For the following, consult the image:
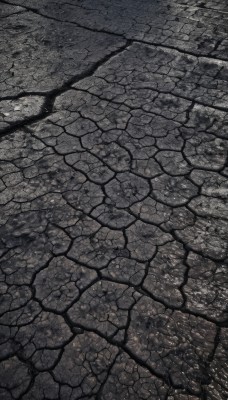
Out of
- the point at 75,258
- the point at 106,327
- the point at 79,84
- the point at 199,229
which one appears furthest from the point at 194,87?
the point at 106,327

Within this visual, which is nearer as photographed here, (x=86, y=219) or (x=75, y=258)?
(x=75, y=258)

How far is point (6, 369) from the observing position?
1.30 meters

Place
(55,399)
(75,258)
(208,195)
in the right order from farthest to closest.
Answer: (208,195)
(75,258)
(55,399)

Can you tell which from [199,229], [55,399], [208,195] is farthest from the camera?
[208,195]

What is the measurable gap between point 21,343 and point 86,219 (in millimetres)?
709

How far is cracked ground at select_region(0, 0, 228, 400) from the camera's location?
4.31 feet

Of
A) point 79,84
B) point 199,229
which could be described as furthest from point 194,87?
point 199,229

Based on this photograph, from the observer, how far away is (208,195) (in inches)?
75.0

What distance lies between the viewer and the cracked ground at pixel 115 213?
4.31ft

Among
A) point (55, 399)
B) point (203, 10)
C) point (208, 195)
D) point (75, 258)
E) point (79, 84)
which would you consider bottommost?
point (55, 399)

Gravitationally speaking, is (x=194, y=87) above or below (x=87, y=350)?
above

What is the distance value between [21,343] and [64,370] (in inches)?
8.7

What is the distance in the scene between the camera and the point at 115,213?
6.01 ft

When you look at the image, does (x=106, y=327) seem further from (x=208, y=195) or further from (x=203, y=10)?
(x=203, y=10)
